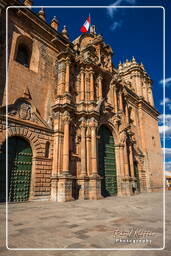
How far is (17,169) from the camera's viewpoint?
31.5 feet

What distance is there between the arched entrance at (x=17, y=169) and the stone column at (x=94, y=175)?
3984 millimetres

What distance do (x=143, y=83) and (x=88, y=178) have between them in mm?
20117

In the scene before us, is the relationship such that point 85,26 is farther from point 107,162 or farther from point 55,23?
point 107,162

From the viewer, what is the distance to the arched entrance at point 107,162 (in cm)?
1410

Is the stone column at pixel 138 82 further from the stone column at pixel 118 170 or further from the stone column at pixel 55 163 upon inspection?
the stone column at pixel 55 163

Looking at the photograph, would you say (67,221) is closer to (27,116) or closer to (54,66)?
(27,116)

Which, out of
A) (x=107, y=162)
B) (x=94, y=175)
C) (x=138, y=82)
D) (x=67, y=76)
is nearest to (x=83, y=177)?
(x=94, y=175)

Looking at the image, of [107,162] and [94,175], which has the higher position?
[107,162]

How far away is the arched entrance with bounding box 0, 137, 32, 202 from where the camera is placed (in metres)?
8.93

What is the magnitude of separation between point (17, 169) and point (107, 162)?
7.55 metres

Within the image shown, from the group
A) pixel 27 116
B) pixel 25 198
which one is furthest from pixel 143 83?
pixel 25 198

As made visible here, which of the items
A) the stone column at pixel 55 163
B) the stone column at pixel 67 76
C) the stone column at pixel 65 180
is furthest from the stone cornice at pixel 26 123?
the stone column at pixel 67 76

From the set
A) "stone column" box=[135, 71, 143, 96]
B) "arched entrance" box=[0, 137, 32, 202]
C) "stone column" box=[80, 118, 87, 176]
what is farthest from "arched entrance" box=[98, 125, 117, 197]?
"stone column" box=[135, 71, 143, 96]

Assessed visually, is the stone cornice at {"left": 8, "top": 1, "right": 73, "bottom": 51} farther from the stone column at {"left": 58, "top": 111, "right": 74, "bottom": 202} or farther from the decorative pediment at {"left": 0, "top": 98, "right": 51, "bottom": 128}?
the stone column at {"left": 58, "top": 111, "right": 74, "bottom": 202}
